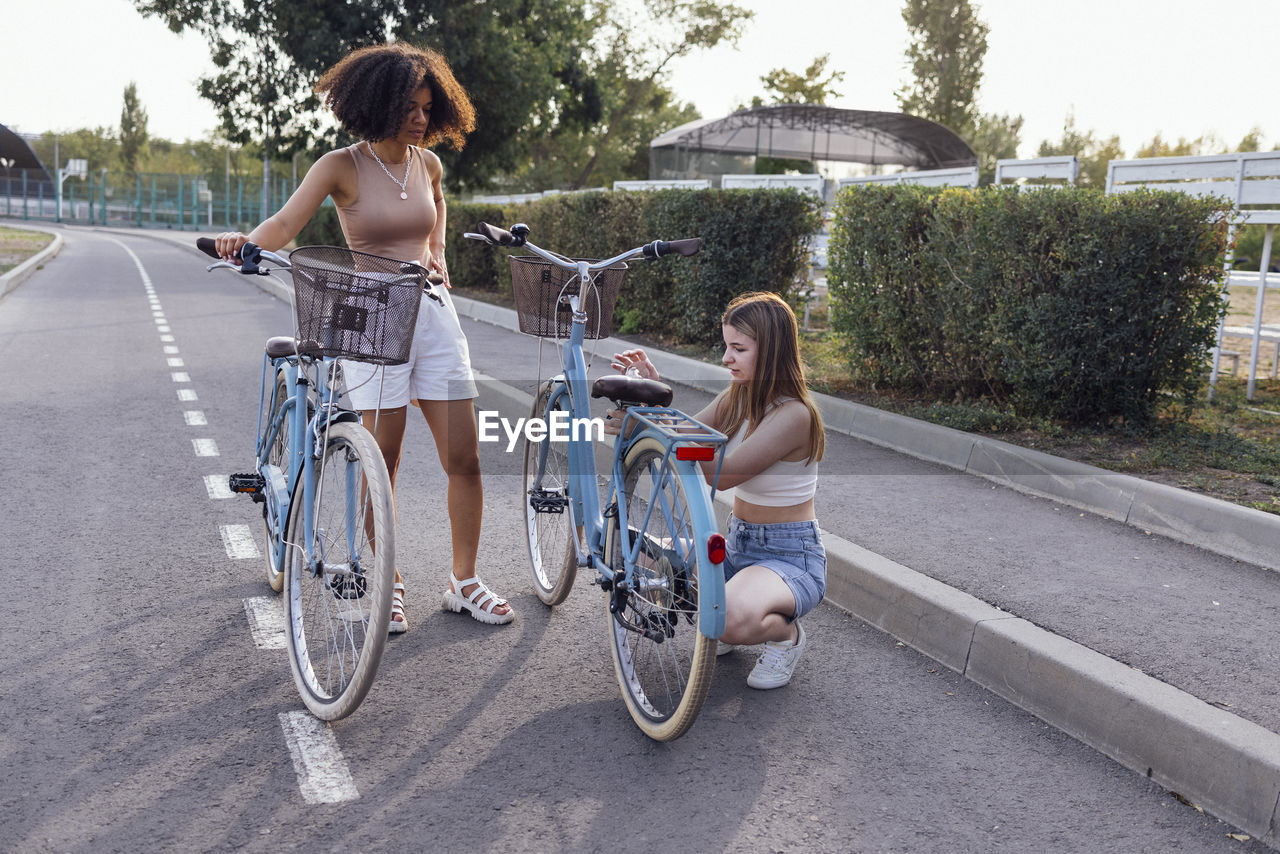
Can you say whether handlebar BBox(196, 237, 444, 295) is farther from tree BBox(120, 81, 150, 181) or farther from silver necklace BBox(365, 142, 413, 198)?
tree BBox(120, 81, 150, 181)

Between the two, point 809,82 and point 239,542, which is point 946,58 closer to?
point 809,82

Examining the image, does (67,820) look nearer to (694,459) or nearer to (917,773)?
(694,459)

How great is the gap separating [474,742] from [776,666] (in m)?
1.09

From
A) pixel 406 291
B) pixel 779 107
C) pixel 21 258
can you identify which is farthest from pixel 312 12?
pixel 406 291

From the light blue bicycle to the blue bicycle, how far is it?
53 cm

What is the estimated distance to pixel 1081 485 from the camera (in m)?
6.23

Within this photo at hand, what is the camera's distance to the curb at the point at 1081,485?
538 cm

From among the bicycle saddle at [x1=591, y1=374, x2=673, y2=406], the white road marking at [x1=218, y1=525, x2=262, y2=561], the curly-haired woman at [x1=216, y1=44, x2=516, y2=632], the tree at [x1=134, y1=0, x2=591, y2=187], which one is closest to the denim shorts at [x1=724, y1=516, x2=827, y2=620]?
the bicycle saddle at [x1=591, y1=374, x2=673, y2=406]

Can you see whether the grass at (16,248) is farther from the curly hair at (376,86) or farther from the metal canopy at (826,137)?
the curly hair at (376,86)

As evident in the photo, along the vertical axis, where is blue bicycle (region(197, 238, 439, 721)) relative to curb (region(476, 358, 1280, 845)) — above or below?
above

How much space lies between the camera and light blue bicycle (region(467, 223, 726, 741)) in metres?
3.24

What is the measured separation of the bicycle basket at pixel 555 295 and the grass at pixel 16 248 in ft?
68.2

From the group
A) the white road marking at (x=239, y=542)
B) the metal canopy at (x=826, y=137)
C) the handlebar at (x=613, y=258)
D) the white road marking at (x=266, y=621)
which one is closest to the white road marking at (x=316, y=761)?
the white road marking at (x=266, y=621)

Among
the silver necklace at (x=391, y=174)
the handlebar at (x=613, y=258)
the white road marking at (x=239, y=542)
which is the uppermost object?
the silver necklace at (x=391, y=174)
